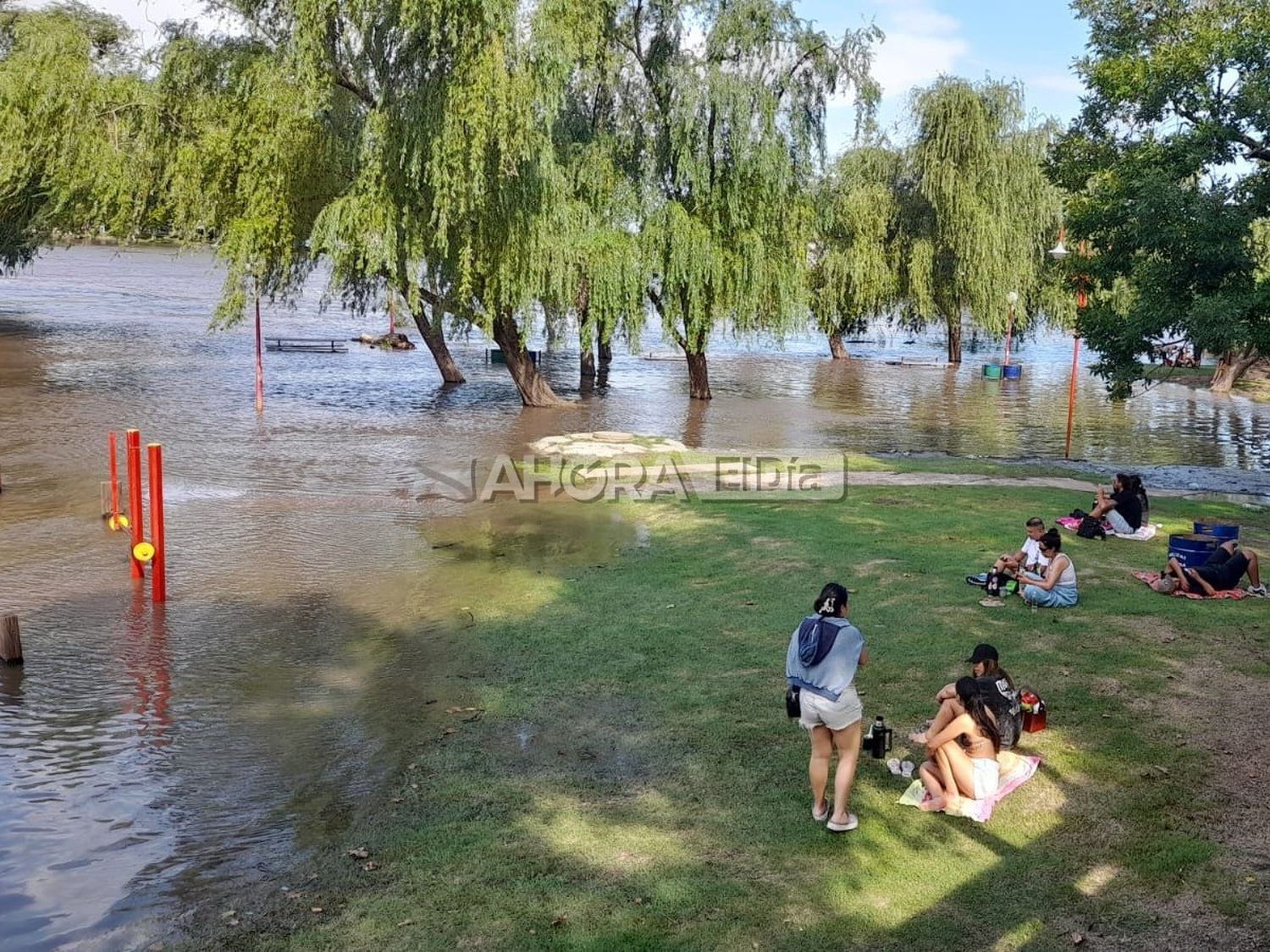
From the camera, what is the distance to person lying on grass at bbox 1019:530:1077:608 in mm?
11398

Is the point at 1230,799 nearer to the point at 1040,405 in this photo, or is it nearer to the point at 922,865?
the point at 922,865

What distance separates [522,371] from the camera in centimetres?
3109

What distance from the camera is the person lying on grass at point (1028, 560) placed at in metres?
11.8

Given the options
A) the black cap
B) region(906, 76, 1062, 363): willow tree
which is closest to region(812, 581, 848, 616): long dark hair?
the black cap

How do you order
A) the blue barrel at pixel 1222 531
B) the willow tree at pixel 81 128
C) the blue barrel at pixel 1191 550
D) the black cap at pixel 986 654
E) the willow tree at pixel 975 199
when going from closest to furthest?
the black cap at pixel 986 654 → the blue barrel at pixel 1191 550 → the blue barrel at pixel 1222 531 → the willow tree at pixel 81 128 → the willow tree at pixel 975 199

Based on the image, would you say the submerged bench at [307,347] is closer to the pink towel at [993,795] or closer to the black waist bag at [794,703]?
the black waist bag at [794,703]

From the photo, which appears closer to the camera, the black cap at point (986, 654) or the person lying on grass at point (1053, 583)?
the black cap at point (986, 654)

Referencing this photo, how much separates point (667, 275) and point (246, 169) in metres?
10.5

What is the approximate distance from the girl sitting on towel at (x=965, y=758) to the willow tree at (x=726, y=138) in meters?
23.2

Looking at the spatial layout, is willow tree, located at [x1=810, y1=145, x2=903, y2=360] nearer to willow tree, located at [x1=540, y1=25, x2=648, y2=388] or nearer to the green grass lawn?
willow tree, located at [x1=540, y1=25, x2=648, y2=388]

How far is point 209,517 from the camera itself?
16891mm

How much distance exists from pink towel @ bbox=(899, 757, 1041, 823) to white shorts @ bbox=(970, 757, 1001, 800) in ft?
0.12

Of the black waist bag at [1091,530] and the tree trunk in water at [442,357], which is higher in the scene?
the tree trunk in water at [442,357]

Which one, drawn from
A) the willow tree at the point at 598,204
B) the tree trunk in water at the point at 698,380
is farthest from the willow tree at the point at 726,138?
the tree trunk in water at the point at 698,380
